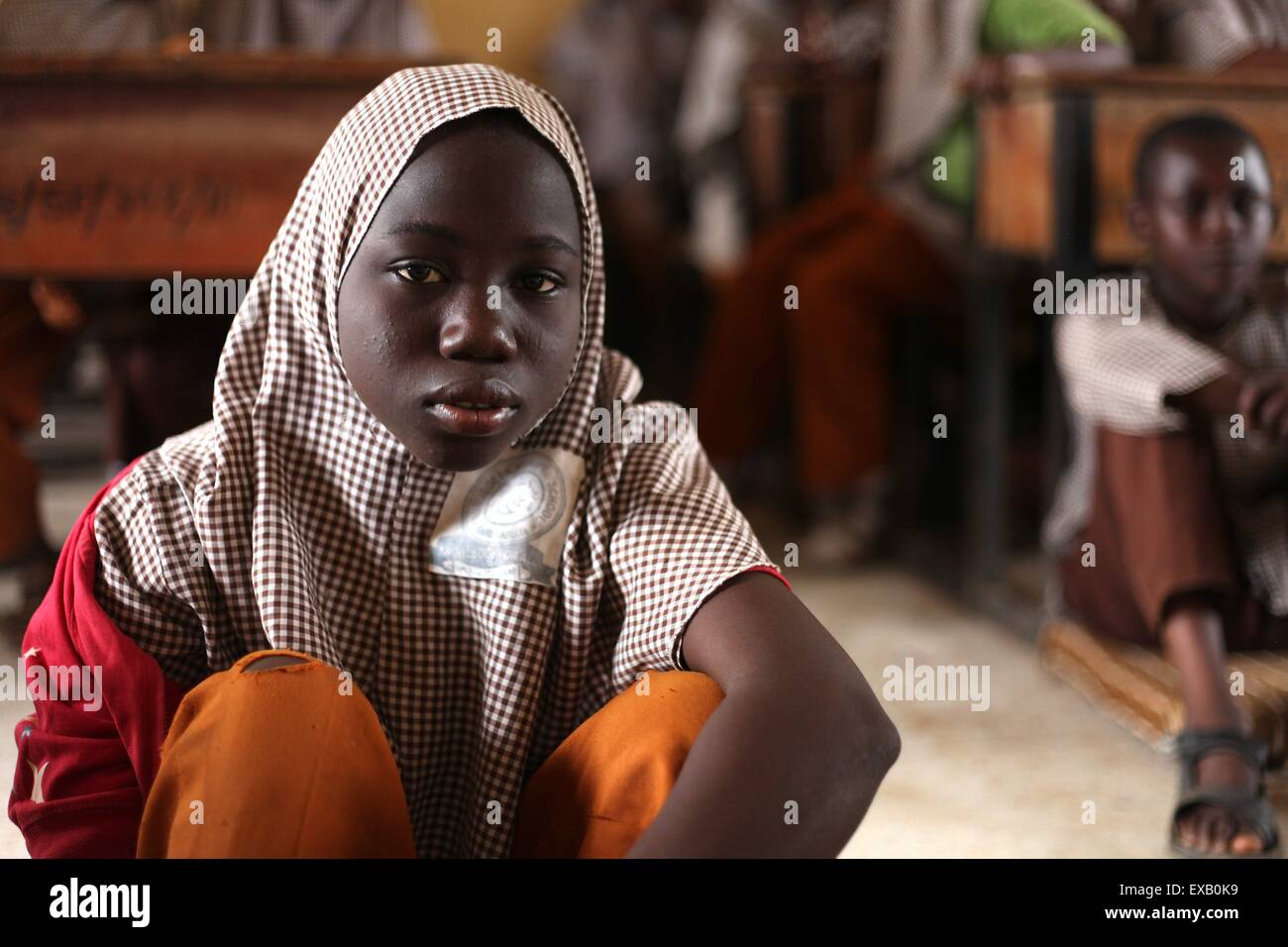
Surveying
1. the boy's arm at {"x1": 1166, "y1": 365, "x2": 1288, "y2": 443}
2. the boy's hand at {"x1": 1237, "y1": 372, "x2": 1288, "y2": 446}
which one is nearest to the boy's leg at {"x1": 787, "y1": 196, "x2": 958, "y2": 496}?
the boy's arm at {"x1": 1166, "y1": 365, "x2": 1288, "y2": 443}

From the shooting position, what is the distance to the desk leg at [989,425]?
7.46 feet

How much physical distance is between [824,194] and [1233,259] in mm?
1445

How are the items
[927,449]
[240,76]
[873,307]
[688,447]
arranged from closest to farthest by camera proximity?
[688,447]
[240,76]
[873,307]
[927,449]

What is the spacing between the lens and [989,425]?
89.8 inches

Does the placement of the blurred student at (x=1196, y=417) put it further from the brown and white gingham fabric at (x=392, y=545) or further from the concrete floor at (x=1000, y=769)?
the brown and white gingham fabric at (x=392, y=545)

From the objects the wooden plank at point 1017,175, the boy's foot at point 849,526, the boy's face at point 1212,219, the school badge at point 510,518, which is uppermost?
the wooden plank at point 1017,175

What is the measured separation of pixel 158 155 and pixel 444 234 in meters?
0.92

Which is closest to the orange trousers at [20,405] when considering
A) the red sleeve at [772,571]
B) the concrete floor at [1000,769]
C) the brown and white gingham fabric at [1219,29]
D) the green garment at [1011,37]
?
the concrete floor at [1000,769]

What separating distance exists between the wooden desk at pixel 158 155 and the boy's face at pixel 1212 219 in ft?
3.13

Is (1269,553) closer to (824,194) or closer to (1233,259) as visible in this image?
(1233,259)

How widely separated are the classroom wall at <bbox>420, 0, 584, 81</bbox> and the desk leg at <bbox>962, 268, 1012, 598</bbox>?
2.17 metres

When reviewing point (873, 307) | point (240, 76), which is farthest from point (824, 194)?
point (240, 76)

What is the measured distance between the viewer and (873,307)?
2648mm

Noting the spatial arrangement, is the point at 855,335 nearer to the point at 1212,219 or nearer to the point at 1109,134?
the point at 1109,134
